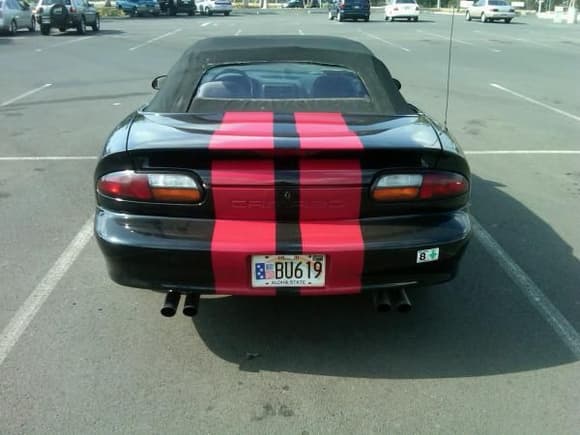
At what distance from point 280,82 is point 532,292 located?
2.03m

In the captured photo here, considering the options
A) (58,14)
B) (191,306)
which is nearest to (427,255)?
(191,306)

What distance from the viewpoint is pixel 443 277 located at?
3.12 meters

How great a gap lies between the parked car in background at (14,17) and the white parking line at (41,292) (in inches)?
911

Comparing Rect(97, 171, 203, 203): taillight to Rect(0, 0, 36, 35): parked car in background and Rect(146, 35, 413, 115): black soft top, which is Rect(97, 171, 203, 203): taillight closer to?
Rect(146, 35, 413, 115): black soft top

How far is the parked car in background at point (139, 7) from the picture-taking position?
45.3 meters

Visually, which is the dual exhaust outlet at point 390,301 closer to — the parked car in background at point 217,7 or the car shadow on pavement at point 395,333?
the car shadow on pavement at point 395,333

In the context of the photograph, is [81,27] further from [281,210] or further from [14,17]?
[281,210]

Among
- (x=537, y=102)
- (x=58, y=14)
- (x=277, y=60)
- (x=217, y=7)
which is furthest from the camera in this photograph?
(x=217, y=7)

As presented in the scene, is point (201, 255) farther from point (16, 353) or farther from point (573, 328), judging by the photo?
point (573, 328)

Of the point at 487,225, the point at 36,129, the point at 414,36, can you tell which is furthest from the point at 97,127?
the point at 414,36

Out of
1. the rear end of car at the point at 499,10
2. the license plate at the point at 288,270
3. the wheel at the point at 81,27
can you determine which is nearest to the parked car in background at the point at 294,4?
the rear end of car at the point at 499,10

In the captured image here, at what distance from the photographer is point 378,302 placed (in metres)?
3.16

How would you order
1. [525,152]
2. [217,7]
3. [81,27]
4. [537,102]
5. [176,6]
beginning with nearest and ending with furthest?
[525,152]
[537,102]
[81,27]
[217,7]
[176,6]

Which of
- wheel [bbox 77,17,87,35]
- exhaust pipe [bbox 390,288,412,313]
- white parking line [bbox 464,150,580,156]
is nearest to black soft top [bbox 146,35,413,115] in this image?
exhaust pipe [bbox 390,288,412,313]
